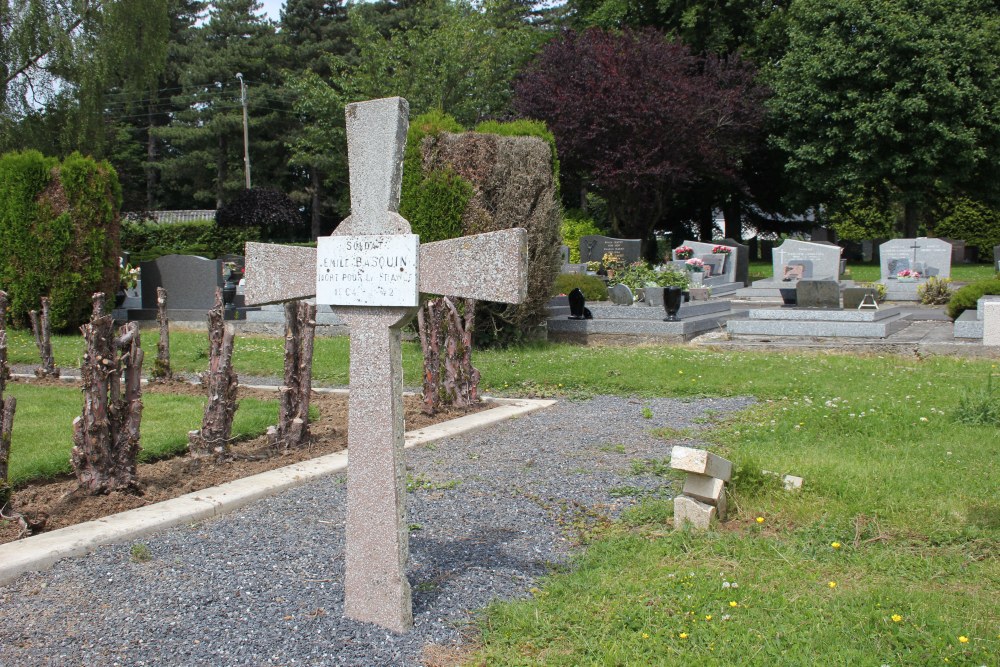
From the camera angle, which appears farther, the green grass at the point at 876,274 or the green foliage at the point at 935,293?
the green grass at the point at 876,274

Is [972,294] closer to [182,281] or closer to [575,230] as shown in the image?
[182,281]

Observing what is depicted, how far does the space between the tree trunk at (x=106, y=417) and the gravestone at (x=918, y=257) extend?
19672mm

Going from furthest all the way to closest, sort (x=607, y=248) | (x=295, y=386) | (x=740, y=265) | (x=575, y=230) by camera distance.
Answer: (x=575, y=230) < (x=740, y=265) < (x=607, y=248) < (x=295, y=386)

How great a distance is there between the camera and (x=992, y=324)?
11.2m

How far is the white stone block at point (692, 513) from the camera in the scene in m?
4.36

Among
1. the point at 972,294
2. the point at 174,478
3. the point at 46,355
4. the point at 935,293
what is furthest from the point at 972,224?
the point at 174,478

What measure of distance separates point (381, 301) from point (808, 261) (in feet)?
60.9

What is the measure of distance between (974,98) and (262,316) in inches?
938

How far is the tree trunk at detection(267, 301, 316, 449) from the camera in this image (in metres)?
6.24

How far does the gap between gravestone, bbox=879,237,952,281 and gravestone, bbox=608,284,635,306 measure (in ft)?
28.1

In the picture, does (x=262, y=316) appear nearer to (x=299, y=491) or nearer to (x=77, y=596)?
(x=299, y=491)

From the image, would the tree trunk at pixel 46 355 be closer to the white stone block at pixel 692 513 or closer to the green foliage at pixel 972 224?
the white stone block at pixel 692 513

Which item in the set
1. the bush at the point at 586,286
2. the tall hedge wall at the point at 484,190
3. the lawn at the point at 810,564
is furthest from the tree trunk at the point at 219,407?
the bush at the point at 586,286

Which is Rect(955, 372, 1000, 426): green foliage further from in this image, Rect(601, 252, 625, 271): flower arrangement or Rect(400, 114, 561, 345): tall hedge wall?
Rect(601, 252, 625, 271): flower arrangement
